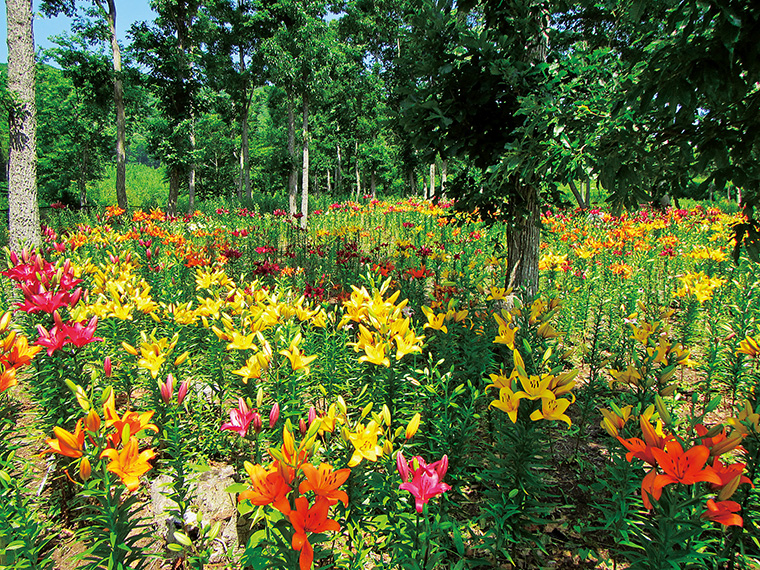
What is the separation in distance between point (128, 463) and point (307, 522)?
23.0 inches

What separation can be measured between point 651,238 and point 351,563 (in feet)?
24.0

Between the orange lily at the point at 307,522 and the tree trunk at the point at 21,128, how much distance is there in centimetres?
568

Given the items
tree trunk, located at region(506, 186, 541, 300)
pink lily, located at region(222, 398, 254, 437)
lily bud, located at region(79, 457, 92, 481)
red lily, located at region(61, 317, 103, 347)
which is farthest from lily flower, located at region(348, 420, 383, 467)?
tree trunk, located at region(506, 186, 541, 300)

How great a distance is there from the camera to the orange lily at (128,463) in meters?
1.04

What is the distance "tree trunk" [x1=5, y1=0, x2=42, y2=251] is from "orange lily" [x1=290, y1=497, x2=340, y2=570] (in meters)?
5.68

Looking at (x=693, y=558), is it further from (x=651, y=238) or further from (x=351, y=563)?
(x=651, y=238)

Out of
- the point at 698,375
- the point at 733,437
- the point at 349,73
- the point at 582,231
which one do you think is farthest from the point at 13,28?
the point at 349,73

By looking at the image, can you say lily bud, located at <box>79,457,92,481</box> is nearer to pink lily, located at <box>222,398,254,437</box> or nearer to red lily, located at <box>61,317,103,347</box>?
pink lily, located at <box>222,398,254,437</box>

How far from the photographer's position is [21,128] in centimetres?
465

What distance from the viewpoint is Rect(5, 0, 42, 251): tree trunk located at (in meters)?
4.57

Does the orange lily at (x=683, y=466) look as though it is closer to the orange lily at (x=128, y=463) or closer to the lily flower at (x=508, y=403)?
the lily flower at (x=508, y=403)

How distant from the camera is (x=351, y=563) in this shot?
1.27 meters

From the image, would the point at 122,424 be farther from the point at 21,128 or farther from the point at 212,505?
the point at 21,128

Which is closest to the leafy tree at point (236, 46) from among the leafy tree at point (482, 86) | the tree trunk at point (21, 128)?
the tree trunk at point (21, 128)
